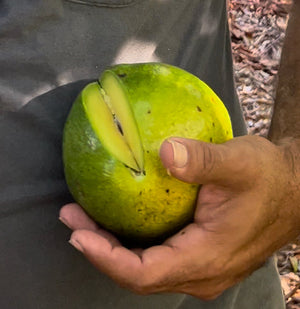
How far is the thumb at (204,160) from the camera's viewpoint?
3.55 feet

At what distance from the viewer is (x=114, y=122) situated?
1.23 m

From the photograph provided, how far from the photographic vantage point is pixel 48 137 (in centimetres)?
137

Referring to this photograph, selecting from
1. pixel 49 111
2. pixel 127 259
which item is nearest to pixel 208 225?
pixel 127 259

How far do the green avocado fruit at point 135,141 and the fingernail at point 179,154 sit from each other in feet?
0.29

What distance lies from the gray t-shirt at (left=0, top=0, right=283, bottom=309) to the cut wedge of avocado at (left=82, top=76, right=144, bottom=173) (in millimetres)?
132

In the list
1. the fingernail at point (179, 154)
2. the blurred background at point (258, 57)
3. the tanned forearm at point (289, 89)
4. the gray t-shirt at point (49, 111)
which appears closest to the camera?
the fingernail at point (179, 154)

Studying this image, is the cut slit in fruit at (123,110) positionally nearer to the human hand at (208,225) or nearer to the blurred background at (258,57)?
the human hand at (208,225)

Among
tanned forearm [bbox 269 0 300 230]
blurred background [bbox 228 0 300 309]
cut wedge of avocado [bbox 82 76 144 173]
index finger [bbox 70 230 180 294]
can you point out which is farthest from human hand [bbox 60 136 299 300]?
blurred background [bbox 228 0 300 309]

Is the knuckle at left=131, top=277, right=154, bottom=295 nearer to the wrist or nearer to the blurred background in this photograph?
the wrist

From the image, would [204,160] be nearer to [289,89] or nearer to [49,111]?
[49,111]

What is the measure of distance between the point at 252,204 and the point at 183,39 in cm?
52

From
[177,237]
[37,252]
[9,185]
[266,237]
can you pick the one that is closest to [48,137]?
[9,185]

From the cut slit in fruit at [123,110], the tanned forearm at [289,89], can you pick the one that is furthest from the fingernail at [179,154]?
the tanned forearm at [289,89]

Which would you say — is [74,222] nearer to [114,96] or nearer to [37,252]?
[37,252]
